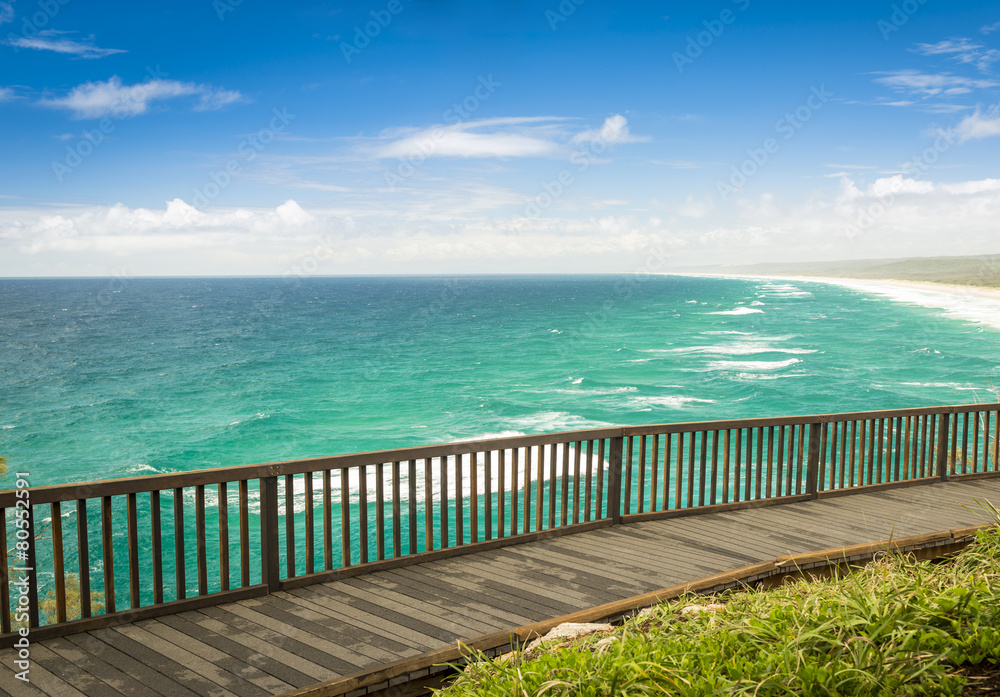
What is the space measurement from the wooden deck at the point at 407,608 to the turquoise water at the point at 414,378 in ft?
67.7

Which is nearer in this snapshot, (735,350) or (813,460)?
(813,460)

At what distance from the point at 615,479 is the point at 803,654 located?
351cm

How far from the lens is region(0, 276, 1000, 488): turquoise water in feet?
101

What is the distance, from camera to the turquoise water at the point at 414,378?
1210 inches

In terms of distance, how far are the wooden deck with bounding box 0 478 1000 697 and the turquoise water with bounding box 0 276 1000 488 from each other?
20.6 m

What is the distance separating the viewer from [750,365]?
4703cm

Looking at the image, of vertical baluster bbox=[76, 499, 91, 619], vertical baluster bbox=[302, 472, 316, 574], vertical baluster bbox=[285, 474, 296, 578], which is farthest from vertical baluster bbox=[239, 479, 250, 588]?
vertical baluster bbox=[76, 499, 91, 619]

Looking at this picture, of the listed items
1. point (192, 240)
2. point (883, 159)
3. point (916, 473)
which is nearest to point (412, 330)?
point (916, 473)

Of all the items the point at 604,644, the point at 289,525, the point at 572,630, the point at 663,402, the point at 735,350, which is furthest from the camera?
the point at 735,350

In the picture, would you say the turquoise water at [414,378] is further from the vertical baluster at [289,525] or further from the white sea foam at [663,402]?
the vertical baluster at [289,525]

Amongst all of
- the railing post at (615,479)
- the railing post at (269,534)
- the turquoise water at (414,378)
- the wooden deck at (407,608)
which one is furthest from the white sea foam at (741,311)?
the railing post at (269,534)

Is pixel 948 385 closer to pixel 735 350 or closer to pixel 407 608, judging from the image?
pixel 735 350

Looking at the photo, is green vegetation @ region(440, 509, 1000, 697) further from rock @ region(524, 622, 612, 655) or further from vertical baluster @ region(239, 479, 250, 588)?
vertical baluster @ region(239, 479, 250, 588)

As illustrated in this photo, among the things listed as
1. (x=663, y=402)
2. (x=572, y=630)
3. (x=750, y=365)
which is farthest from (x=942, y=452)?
(x=750, y=365)
